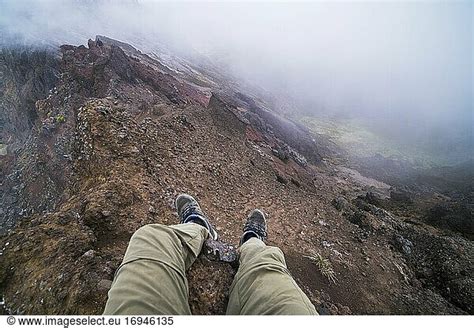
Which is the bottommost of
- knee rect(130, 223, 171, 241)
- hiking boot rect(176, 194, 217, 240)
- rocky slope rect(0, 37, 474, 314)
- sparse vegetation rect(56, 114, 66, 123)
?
sparse vegetation rect(56, 114, 66, 123)

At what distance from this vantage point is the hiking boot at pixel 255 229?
12.5 feet

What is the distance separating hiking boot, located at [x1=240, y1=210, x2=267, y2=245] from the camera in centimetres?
380

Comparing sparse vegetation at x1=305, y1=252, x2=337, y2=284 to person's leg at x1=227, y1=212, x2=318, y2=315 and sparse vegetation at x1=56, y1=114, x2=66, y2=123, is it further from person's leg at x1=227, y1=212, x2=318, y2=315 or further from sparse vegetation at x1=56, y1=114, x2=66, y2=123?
sparse vegetation at x1=56, y1=114, x2=66, y2=123

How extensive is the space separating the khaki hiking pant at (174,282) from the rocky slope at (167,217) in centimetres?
55

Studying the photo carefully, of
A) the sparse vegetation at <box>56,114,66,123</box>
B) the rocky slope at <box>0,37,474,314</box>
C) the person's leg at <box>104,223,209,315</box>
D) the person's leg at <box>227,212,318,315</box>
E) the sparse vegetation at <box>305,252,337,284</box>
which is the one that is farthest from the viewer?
the sparse vegetation at <box>56,114,66,123</box>

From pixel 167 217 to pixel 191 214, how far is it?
0.96 meters

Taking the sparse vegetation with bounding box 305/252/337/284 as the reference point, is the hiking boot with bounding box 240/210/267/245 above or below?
above

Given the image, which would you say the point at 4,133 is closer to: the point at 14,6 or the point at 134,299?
the point at 14,6

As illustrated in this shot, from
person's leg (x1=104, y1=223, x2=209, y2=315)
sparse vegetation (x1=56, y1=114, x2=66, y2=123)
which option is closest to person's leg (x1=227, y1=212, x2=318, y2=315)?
person's leg (x1=104, y1=223, x2=209, y2=315)

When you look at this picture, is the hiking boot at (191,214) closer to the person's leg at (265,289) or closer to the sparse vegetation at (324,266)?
the person's leg at (265,289)

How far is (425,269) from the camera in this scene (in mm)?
6621

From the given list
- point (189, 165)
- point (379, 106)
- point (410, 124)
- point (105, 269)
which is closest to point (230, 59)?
point (379, 106)

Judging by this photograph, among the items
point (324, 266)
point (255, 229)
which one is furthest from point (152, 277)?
point (324, 266)

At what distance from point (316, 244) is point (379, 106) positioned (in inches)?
1913
